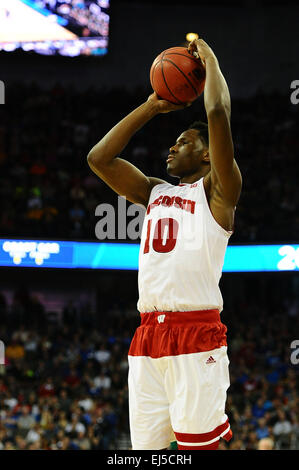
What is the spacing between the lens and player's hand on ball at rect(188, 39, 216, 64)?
3.34 meters

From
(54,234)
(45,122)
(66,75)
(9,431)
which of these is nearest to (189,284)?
(9,431)

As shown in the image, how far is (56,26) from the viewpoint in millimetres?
15914

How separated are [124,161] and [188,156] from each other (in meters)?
0.38

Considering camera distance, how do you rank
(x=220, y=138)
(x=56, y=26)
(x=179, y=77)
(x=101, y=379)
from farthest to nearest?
(x=56, y=26)
(x=101, y=379)
(x=179, y=77)
(x=220, y=138)

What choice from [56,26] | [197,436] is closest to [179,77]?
[197,436]

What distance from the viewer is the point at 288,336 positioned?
44.9 ft

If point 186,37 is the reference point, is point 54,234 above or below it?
below

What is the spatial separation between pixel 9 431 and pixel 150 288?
8098 mm

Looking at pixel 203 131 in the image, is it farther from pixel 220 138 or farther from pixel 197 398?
pixel 197 398

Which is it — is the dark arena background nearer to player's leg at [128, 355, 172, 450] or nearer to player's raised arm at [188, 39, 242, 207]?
player's leg at [128, 355, 172, 450]

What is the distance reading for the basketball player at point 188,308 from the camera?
3.07 m

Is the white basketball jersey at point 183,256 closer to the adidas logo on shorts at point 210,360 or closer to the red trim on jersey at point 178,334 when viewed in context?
the red trim on jersey at point 178,334
